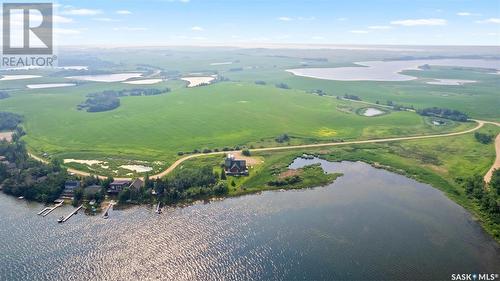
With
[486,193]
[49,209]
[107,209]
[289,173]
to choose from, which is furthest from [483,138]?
[49,209]

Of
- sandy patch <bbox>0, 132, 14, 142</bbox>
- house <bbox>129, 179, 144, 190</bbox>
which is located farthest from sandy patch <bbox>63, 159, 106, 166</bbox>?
sandy patch <bbox>0, 132, 14, 142</bbox>

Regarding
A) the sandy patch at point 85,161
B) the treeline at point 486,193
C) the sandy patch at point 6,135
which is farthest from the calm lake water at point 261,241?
the sandy patch at point 6,135

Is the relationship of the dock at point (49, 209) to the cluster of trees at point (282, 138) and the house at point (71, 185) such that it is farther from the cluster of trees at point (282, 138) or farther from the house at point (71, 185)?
the cluster of trees at point (282, 138)

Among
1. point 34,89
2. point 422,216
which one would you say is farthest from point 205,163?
point 34,89

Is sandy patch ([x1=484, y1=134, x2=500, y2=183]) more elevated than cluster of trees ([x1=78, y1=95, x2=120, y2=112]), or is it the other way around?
cluster of trees ([x1=78, y1=95, x2=120, y2=112])

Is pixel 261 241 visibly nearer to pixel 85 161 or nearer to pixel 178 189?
pixel 178 189

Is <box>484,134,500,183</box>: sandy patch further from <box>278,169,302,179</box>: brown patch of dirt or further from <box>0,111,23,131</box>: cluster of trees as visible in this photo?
<box>0,111,23,131</box>: cluster of trees
